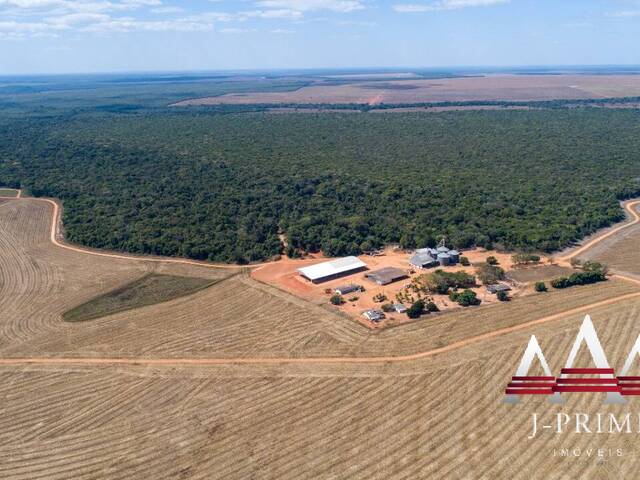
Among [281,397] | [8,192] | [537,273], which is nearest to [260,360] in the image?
[281,397]

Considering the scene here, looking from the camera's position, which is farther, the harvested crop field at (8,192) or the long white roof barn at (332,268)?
the harvested crop field at (8,192)

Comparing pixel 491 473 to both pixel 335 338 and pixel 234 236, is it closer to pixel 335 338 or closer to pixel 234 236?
pixel 335 338

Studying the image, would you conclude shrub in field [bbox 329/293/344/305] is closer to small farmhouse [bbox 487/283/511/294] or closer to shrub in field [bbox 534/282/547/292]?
small farmhouse [bbox 487/283/511/294]

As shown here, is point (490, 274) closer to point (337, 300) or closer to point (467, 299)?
point (467, 299)

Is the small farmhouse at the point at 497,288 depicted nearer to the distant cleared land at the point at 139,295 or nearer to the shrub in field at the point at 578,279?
the shrub in field at the point at 578,279

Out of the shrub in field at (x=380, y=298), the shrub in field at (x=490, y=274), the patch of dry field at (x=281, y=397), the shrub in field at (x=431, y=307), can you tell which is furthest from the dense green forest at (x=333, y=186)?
the shrub in field at (x=431, y=307)
